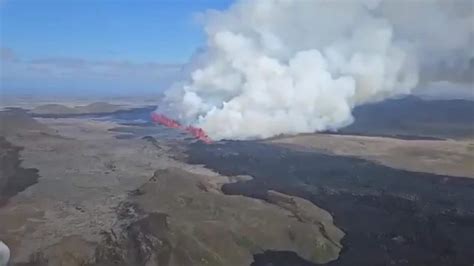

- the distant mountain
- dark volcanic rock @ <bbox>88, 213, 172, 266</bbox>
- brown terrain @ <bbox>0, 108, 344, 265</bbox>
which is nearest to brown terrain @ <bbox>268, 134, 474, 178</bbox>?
the distant mountain

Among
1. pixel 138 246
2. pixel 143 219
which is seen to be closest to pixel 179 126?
pixel 143 219

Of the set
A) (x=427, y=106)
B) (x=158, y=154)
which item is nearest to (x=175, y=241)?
(x=158, y=154)

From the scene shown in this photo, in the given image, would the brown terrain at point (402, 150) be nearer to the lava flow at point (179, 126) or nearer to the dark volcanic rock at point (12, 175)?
the lava flow at point (179, 126)

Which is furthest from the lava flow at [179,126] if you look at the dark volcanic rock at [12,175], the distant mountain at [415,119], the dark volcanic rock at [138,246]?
the dark volcanic rock at [138,246]

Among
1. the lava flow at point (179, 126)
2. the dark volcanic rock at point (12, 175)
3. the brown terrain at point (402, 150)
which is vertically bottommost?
the dark volcanic rock at point (12, 175)

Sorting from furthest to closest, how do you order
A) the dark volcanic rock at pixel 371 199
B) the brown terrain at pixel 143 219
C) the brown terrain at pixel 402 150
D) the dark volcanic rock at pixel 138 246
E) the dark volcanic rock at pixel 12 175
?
the brown terrain at pixel 402 150 → the dark volcanic rock at pixel 12 175 → the dark volcanic rock at pixel 371 199 → the brown terrain at pixel 143 219 → the dark volcanic rock at pixel 138 246

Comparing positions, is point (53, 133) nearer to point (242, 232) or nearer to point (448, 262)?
point (242, 232)

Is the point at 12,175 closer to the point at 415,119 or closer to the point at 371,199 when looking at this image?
the point at 371,199
